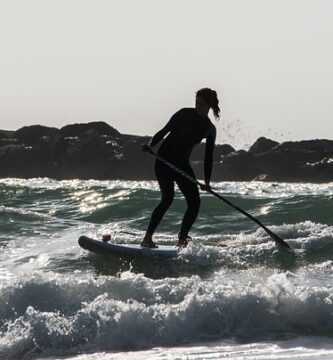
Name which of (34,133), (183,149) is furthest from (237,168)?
(183,149)

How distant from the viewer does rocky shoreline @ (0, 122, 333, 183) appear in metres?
44.8

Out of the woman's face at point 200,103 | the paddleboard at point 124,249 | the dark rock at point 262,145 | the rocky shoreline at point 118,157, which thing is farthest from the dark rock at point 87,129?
the woman's face at point 200,103

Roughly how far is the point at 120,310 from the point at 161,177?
3241 millimetres

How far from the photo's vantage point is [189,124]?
27.5ft

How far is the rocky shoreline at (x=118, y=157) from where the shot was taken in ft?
147

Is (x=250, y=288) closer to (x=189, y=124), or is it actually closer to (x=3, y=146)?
(x=189, y=124)

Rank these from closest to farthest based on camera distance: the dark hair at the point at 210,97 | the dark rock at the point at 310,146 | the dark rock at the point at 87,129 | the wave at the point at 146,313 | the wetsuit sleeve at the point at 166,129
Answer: the wave at the point at 146,313
the dark hair at the point at 210,97
the wetsuit sleeve at the point at 166,129
the dark rock at the point at 310,146
the dark rock at the point at 87,129

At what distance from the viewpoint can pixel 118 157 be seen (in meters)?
48.1

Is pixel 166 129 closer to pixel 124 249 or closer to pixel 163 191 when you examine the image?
pixel 163 191

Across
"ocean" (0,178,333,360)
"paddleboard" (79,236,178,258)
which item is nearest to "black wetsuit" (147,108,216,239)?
"paddleboard" (79,236,178,258)

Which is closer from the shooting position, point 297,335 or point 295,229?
point 297,335

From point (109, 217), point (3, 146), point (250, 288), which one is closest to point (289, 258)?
point (250, 288)

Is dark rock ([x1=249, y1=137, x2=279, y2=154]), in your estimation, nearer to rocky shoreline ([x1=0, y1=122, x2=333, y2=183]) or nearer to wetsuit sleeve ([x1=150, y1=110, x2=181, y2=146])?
rocky shoreline ([x1=0, y1=122, x2=333, y2=183])

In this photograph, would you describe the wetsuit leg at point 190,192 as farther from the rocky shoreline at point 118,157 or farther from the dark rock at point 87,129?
the dark rock at point 87,129
